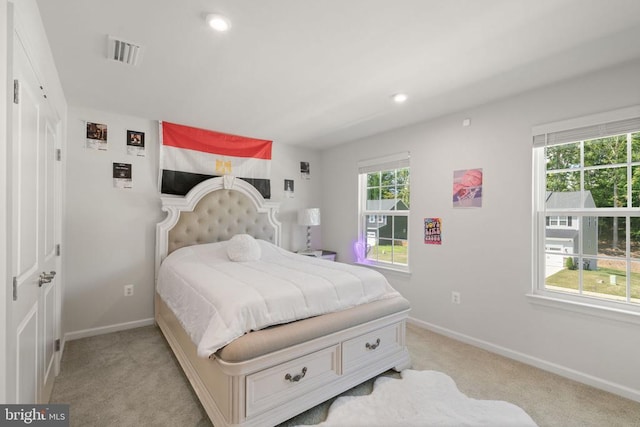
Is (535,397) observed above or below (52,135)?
below

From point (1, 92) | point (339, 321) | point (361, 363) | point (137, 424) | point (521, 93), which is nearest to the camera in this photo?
point (1, 92)

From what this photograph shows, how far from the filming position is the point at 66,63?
6.80 feet

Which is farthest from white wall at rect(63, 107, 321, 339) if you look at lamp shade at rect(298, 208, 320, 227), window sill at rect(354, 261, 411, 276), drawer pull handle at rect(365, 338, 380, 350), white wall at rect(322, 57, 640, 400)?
white wall at rect(322, 57, 640, 400)

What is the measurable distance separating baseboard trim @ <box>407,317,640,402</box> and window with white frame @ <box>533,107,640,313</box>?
52 cm

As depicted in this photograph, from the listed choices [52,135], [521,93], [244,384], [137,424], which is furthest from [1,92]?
[521,93]

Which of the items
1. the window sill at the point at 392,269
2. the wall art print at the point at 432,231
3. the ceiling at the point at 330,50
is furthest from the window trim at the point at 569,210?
the window sill at the point at 392,269

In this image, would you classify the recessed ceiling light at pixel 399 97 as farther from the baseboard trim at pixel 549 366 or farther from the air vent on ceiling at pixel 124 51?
the baseboard trim at pixel 549 366

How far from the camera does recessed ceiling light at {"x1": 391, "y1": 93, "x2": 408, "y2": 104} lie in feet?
8.46

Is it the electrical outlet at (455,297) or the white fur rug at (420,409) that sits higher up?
the electrical outlet at (455,297)

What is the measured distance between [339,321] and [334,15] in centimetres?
180

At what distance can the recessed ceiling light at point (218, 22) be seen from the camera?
5.14 ft

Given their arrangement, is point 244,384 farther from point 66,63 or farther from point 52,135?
point 66,63

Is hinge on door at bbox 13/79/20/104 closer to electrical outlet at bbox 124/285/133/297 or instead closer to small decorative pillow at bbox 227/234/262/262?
small decorative pillow at bbox 227/234/262/262

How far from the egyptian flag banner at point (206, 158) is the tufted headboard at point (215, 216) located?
0.17 metres
